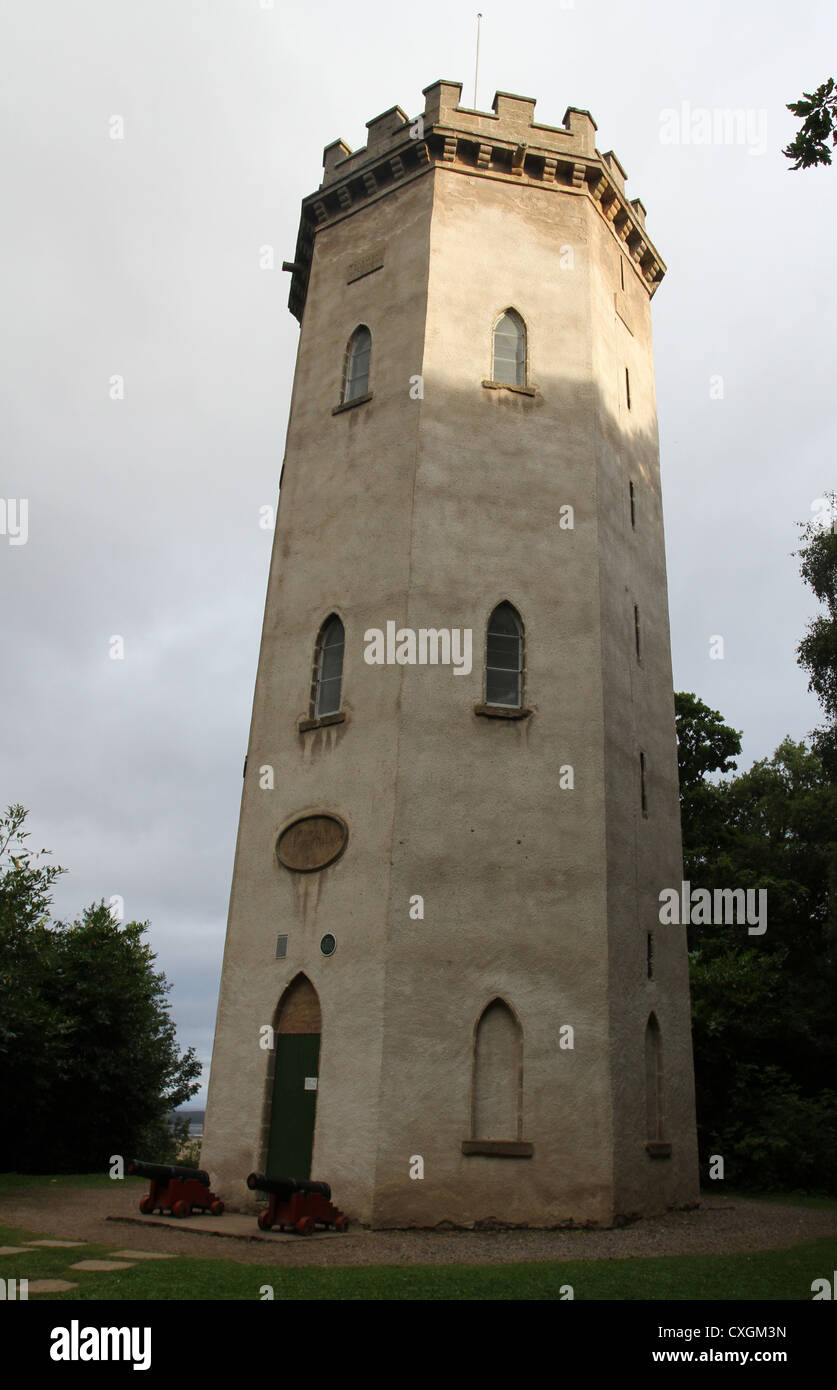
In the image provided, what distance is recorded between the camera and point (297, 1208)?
11539 mm

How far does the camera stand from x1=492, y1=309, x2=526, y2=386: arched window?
17406 mm

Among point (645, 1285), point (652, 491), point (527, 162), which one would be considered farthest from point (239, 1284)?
point (527, 162)

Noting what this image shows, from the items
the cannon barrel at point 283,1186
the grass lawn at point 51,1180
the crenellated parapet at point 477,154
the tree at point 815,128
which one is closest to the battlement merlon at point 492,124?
the crenellated parapet at point 477,154

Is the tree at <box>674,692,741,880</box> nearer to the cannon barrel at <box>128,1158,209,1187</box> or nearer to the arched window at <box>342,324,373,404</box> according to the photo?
the arched window at <box>342,324,373,404</box>

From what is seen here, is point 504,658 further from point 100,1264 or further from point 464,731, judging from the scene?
point 100,1264

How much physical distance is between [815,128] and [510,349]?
10072 millimetres

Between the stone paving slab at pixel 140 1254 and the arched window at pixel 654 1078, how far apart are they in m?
7.50

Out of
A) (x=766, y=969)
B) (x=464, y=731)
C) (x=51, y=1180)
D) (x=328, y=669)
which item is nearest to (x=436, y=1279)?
(x=464, y=731)

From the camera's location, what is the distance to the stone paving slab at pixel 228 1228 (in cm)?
1106

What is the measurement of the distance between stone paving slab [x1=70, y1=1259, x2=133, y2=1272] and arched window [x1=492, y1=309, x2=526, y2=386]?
1397cm

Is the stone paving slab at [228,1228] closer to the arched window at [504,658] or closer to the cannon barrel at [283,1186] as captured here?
the cannon barrel at [283,1186]

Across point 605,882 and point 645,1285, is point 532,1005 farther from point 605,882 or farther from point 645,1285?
point 645,1285

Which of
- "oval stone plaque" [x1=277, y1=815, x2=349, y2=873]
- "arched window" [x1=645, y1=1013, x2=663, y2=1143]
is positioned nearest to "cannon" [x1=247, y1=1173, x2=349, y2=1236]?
"oval stone plaque" [x1=277, y1=815, x2=349, y2=873]
